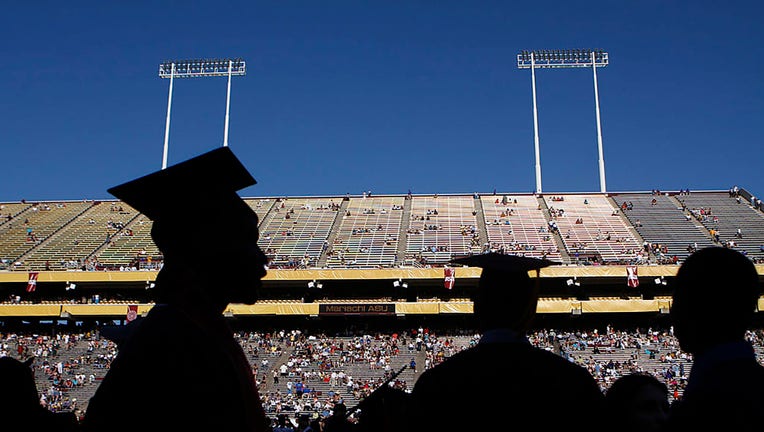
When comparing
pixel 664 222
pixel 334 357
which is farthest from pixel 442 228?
pixel 334 357

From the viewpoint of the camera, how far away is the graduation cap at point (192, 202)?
2592 millimetres

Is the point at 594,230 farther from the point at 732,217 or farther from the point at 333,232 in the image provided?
the point at 333,232

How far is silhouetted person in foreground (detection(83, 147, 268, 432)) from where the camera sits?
82.8 inches

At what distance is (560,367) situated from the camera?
2.61 m

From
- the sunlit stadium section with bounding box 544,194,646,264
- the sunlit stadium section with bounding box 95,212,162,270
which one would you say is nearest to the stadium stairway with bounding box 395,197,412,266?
the sunlit stadium section with bounding box 544,194,646,264

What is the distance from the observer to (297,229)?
51.8 metres

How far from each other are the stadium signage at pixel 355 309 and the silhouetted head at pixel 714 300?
37.5 metres

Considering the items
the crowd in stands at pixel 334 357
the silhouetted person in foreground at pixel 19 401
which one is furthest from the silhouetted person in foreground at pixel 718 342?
the crowd in stands at pixel 334 357

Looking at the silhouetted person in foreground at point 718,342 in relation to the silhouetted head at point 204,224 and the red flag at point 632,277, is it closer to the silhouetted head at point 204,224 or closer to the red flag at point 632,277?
the silhouetted head at point 204,224

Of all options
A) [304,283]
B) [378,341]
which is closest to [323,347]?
[378,341]

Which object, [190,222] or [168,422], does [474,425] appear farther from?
[190,222]

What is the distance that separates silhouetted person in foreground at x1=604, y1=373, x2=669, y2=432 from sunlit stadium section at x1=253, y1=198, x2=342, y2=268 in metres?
41.0

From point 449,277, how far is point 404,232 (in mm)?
11021

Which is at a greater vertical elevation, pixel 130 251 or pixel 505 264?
pixel 130 251
